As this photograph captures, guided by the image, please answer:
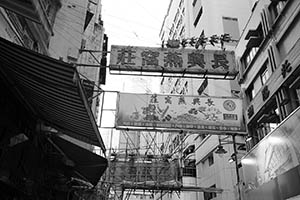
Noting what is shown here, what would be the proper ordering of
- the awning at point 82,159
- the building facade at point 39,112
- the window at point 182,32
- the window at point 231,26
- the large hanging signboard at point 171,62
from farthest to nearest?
the window at point 182,32
the window at point 231,26
the large hanging signboard at point 171,62
the awning at point 82,159
the building facade at point 39,112

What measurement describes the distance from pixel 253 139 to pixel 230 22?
9336mm

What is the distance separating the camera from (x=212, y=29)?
696 inches

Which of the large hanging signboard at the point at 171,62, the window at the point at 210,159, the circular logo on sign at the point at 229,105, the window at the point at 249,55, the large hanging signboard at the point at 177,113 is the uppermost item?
the window at the point at 249,55

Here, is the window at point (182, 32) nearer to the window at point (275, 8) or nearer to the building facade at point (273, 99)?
the building facade at point (273, 99)

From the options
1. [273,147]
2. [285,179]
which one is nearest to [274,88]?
[273,147]

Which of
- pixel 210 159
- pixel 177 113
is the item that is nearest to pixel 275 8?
pixel 177 113

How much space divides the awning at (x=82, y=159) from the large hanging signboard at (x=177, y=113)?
133cm

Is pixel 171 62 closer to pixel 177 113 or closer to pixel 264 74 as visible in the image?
pixel 177 113

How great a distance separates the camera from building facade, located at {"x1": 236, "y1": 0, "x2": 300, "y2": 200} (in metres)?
6.76

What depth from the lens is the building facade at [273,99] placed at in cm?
676

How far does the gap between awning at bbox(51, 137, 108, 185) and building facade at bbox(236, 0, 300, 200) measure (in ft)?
14.2

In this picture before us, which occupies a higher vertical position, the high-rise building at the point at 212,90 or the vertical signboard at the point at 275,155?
the high-rise building at the point at 212,90

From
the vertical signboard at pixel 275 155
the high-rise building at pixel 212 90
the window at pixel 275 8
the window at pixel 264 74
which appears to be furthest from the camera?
the high-rise building at pixel 212 90

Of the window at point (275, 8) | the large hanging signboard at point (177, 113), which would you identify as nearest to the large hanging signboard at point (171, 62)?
the large hanging signboard at point (177, 113)
